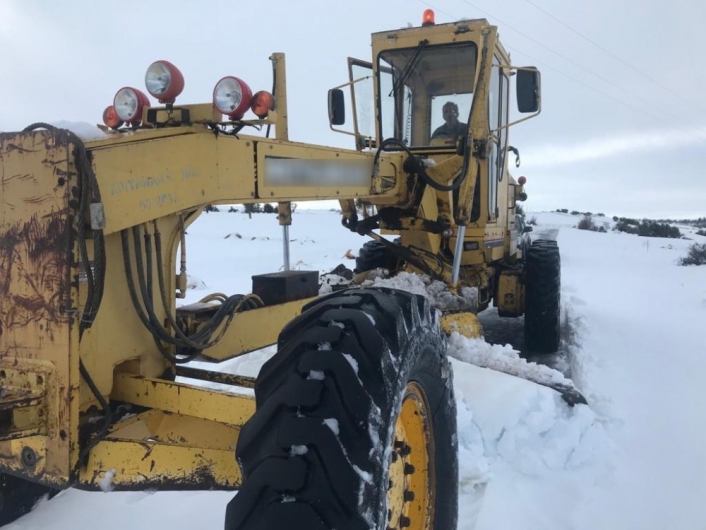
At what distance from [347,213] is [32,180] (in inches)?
158

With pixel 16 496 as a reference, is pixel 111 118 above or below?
above

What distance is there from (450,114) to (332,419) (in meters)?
4.68

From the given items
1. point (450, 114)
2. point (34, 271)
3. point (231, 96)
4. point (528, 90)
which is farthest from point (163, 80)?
point (450, 114)

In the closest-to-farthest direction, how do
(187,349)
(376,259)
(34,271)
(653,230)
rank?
(34,271) < (187,349) < (376,259) < (653,230)

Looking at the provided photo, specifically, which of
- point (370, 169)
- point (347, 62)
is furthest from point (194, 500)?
point (347, 62)

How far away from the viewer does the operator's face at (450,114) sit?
6047 mm

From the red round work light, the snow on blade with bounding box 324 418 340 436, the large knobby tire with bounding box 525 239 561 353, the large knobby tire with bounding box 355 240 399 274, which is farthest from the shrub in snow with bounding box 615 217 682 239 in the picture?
the snow on blade with bounding box 324 418 340 436

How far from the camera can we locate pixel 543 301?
6711 mm

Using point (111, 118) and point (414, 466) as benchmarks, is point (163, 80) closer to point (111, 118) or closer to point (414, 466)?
point (111, 118)

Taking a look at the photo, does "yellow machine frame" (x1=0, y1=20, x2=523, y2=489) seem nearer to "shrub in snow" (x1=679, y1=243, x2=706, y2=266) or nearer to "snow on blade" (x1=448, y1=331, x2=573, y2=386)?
"snow on blade" (x1=448, y1=331, x2=573, y2=386)

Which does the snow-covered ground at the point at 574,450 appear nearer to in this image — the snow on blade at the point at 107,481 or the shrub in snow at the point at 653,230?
the snow on blade at the point at 107,481

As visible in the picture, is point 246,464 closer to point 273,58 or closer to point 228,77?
point 228,77

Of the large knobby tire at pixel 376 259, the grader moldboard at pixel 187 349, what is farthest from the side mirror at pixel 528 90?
the grader moldboard at pixel 187 349

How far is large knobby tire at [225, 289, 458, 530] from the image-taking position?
1.85m
